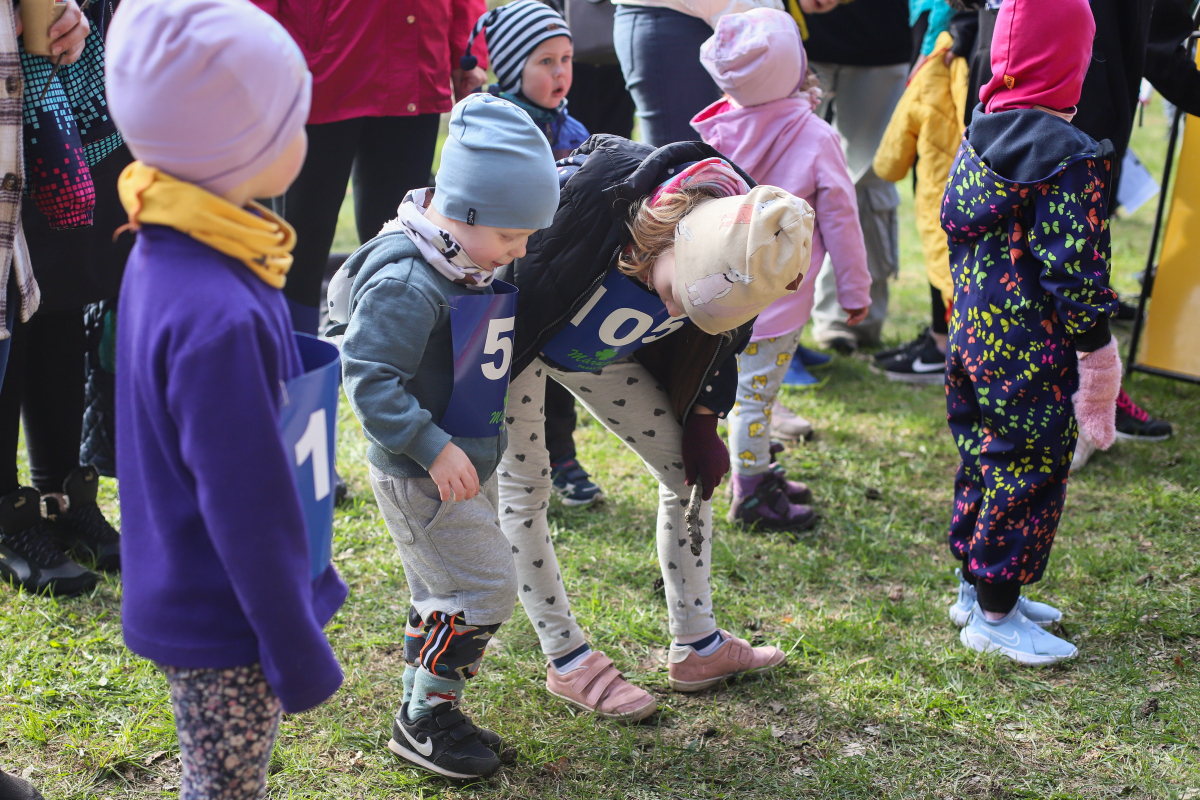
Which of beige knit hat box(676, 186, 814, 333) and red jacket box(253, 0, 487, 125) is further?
red jacket box(253, 0, 487, 125)

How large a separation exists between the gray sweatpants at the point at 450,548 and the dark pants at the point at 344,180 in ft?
4.36

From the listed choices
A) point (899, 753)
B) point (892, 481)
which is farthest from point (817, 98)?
point (899, 753)

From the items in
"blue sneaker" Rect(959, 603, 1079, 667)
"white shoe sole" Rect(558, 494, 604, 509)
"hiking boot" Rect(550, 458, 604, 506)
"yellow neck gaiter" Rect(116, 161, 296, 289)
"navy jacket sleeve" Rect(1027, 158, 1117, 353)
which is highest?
"yellow neck gaiter" Rect(116, 161, 296, 289)

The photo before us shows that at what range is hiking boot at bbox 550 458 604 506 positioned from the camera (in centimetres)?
320

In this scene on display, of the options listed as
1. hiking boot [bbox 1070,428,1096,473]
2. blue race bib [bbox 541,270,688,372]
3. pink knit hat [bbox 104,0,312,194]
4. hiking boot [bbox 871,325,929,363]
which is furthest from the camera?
hiking boot [bbox 871,325,929,363]

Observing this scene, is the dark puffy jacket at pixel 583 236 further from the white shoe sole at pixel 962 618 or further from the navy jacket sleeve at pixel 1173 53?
the navy jacket sleeve at pixel 1173 53

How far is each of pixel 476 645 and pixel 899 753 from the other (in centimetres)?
95

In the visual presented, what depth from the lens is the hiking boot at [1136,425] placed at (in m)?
3.69

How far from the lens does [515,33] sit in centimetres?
301

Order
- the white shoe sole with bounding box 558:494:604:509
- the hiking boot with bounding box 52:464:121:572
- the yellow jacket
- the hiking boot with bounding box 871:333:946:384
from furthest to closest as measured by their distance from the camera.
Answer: the hiking boot with bounding box 871:333:946:384 → the yellow jacket → the white shoe sole with bounding box 558:494:604:509 → the hiking boot with bounding box 52:464:121:572

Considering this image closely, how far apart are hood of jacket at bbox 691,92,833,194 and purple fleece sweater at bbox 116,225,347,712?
202 cm

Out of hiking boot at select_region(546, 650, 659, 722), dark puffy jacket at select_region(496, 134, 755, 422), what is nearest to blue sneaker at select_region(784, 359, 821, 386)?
hiking boot at select_region(546, 650, 659, 722)

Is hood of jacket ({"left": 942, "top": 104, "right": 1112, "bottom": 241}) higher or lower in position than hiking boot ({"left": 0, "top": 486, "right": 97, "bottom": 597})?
higher

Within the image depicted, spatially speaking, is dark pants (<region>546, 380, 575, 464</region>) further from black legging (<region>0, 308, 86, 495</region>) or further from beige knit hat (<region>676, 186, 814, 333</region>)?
beige knit hat (<region>676, 186, 814, 333</region>)
